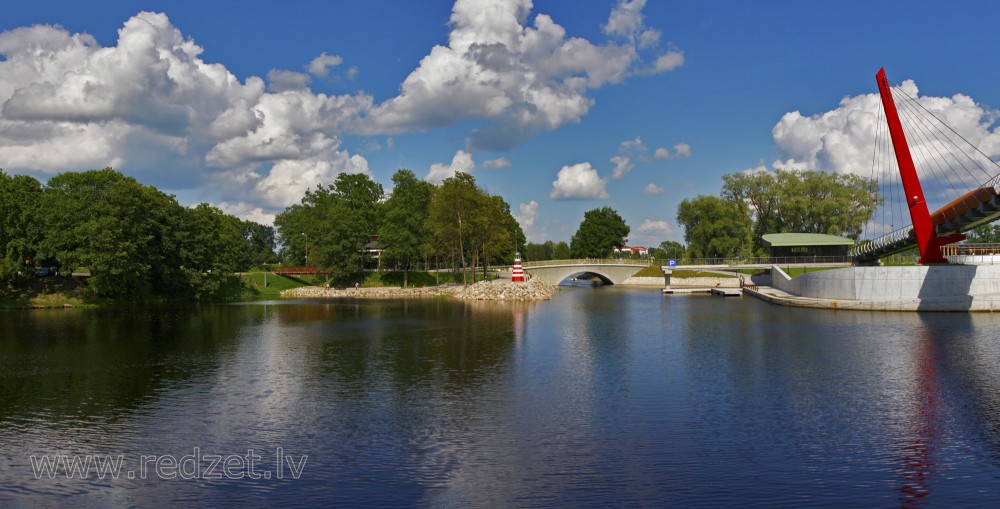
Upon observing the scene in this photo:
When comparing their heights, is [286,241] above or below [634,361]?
above

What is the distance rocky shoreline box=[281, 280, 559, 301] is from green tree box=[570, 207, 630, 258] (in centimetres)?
6310

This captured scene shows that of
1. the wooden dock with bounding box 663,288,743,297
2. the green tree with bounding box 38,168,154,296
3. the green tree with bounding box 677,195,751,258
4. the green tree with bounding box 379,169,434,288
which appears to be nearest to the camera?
the green tree with bounding box 38,168,154,296

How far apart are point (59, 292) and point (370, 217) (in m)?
48.9

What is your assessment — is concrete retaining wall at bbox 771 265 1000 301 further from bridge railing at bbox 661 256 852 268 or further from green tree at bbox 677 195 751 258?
green tree at bbox 677 195 751 258

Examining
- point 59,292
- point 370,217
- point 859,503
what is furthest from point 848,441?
point 370,217

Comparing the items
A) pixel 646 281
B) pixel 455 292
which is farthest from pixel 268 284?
pixel 646 281

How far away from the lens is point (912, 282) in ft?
190

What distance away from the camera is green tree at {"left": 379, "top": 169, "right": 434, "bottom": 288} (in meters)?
100

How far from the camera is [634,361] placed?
1337 inches

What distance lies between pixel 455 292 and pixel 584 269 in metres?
36.9

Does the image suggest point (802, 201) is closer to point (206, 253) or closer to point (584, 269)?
point (584, 269)

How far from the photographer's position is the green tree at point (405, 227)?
10000cm

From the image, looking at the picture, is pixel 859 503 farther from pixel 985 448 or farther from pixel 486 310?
pixel 486 310

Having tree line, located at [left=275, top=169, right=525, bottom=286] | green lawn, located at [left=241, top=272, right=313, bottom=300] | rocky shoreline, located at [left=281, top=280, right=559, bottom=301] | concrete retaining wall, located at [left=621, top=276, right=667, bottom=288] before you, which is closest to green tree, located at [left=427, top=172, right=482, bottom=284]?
tree line, located at [left=275, top=169, right=525, bottom=286]
